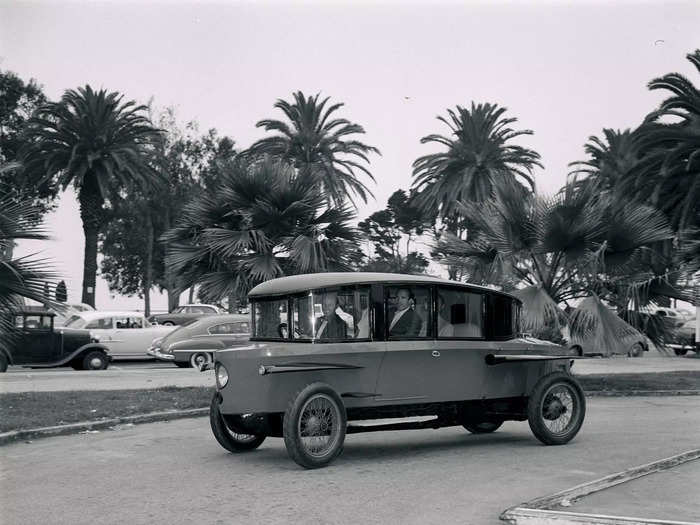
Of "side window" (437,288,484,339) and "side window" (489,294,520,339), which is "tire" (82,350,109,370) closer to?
"side window" (489,294,520,339)

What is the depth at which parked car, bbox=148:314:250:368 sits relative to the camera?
27.9m

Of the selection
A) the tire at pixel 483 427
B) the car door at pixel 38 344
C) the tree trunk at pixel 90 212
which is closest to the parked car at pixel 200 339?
the car door at pixel 38 344

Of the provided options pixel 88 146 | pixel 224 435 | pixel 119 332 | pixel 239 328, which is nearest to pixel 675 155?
pixel 239 328

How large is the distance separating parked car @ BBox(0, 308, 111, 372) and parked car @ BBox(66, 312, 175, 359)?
3.94 metres

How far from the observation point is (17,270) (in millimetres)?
11250

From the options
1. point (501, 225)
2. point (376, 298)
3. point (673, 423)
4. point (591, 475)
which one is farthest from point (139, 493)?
point (501, 225)

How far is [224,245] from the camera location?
A: 19.9m

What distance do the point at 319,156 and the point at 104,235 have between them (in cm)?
2050

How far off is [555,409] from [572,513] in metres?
4.50

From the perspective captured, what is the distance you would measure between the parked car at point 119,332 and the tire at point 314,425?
75.4ft

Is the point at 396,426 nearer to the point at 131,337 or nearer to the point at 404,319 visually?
the point at 404,319

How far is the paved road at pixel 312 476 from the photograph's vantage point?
7.05m

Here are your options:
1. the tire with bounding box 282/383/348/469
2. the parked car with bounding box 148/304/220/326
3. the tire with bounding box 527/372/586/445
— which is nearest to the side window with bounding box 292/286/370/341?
the tire with bounding box 282/383/348/469

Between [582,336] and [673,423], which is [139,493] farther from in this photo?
[582,336]
